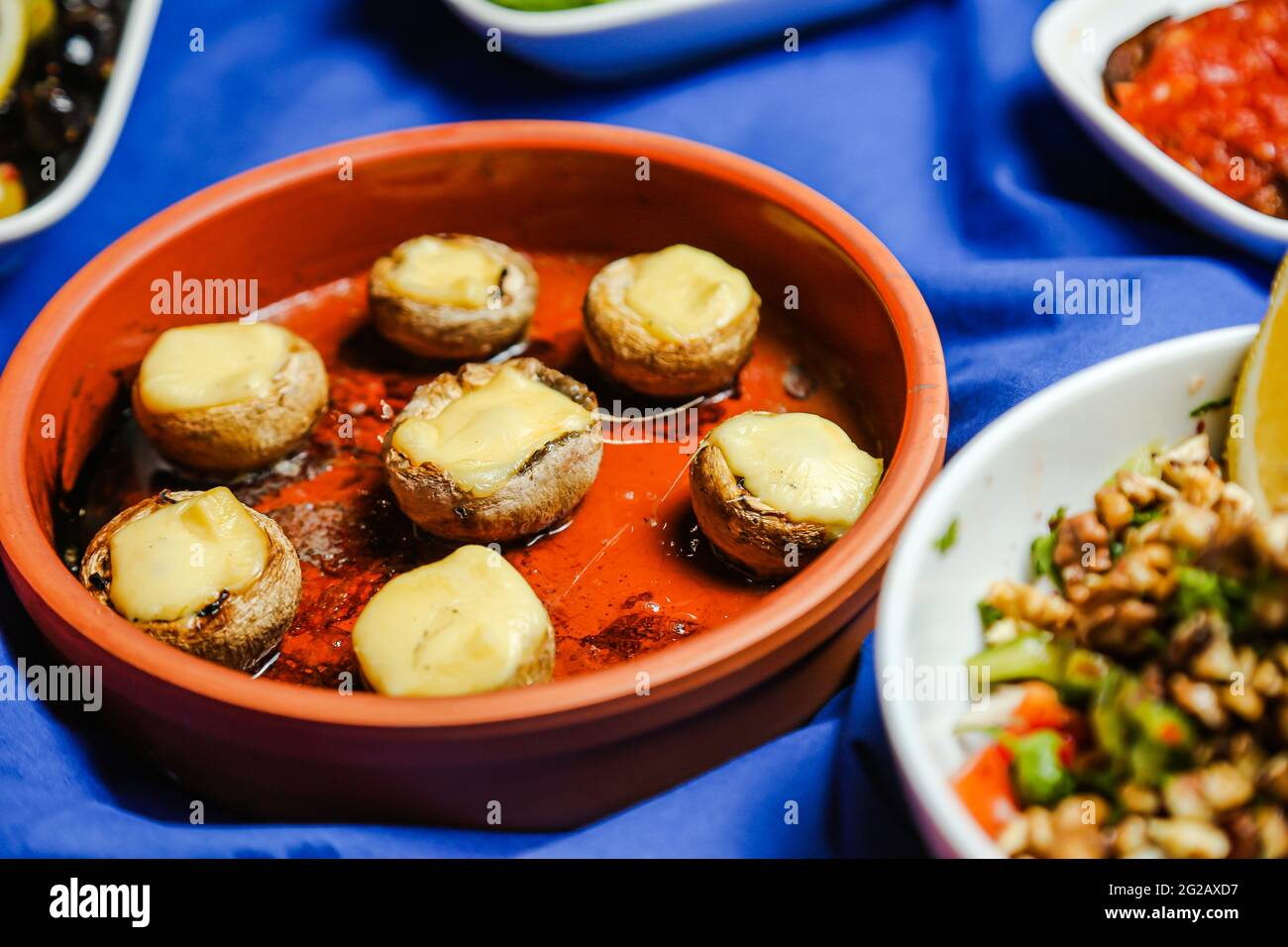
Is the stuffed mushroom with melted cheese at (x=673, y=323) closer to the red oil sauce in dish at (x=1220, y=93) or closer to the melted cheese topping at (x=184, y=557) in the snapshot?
the melted cheese topping at (x=184, y=557)

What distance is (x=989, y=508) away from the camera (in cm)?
92

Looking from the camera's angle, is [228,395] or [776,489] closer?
[776,489]

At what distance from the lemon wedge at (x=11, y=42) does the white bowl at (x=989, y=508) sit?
4.41ft

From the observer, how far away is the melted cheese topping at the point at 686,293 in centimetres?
128

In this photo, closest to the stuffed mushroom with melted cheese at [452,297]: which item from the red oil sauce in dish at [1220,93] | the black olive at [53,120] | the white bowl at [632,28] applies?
the white bowl at [632,28]

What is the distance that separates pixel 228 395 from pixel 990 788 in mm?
848

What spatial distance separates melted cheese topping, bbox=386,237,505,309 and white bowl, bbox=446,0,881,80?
325 mm

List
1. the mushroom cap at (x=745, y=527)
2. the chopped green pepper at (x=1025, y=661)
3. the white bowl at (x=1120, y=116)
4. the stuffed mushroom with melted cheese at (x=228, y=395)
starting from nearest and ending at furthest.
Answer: the chopped green pepper at (x=1025, y=661), the mushroom cap at (x=745, y=527), the stuffed mushroom with melted cheese at (x=228, y=395), the white bowl at (x=1120, y=116)

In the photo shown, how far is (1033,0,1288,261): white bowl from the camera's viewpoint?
4.40ft

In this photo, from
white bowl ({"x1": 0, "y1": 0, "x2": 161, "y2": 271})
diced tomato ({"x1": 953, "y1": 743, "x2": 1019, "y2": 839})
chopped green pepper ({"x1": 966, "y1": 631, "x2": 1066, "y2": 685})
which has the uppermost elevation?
white bowl ({"x1": 0, "y1": 0, "x2": 161, "y2": 271})

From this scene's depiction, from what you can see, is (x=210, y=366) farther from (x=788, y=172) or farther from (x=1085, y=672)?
(x=1085, y=672)

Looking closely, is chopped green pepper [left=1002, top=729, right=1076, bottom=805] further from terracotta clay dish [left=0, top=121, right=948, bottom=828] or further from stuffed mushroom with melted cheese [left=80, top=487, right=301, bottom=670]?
stuffed mushroom with melted cheese [left=80, top=487, right=301, bottom=670]

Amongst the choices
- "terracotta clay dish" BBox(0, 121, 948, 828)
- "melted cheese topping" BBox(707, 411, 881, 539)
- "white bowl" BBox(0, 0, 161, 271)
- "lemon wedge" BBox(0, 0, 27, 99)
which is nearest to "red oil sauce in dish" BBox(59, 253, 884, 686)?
"terracotta clay dish" BBox(0, 121, 948, 828)

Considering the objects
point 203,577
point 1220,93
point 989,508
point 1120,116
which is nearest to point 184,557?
point 203,577
